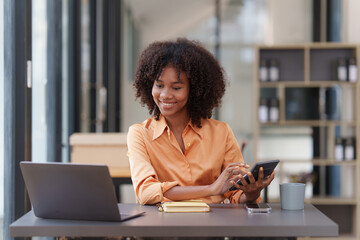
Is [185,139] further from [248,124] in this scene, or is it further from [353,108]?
[248,124]

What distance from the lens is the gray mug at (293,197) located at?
2.04 m

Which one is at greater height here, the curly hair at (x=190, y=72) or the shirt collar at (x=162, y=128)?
the curly hair at (x=190, y=72)

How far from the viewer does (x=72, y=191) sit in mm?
1796

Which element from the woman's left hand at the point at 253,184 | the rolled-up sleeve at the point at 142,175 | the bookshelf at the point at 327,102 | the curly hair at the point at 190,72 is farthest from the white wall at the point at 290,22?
the woman's left hand at the point at 253,184

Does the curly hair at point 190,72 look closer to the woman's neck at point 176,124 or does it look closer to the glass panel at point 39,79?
the woman's neck at point 176,124

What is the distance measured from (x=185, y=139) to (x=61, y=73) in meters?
1.53

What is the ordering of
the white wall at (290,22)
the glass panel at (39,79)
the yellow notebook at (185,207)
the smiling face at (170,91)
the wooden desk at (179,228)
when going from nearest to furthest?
1. the wooden desk at (179,228)
2. the yellow notebook at (185,207)
3. the smiling face at (170,91)
4. the glass panel at (39,79)
5. the white wall at (290,22)

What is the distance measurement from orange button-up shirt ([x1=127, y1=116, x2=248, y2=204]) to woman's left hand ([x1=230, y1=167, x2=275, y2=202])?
190 millimetres

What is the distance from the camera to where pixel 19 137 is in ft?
8.89

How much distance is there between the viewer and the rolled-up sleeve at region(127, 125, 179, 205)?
2158 millimetres

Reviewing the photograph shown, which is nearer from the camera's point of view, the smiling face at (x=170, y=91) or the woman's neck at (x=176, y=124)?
the smiling face at (x=170, y=91)

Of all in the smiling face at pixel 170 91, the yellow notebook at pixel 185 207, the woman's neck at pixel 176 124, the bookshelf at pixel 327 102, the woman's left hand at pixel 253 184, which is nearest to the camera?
the yellow notebook at pixel 185 207

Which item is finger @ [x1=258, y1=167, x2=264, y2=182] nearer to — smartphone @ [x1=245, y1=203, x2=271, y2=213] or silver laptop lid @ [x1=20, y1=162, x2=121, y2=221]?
smartphone @ [x1=245, y1=203, x2=271, y2=213]

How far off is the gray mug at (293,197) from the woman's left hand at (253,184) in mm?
90
